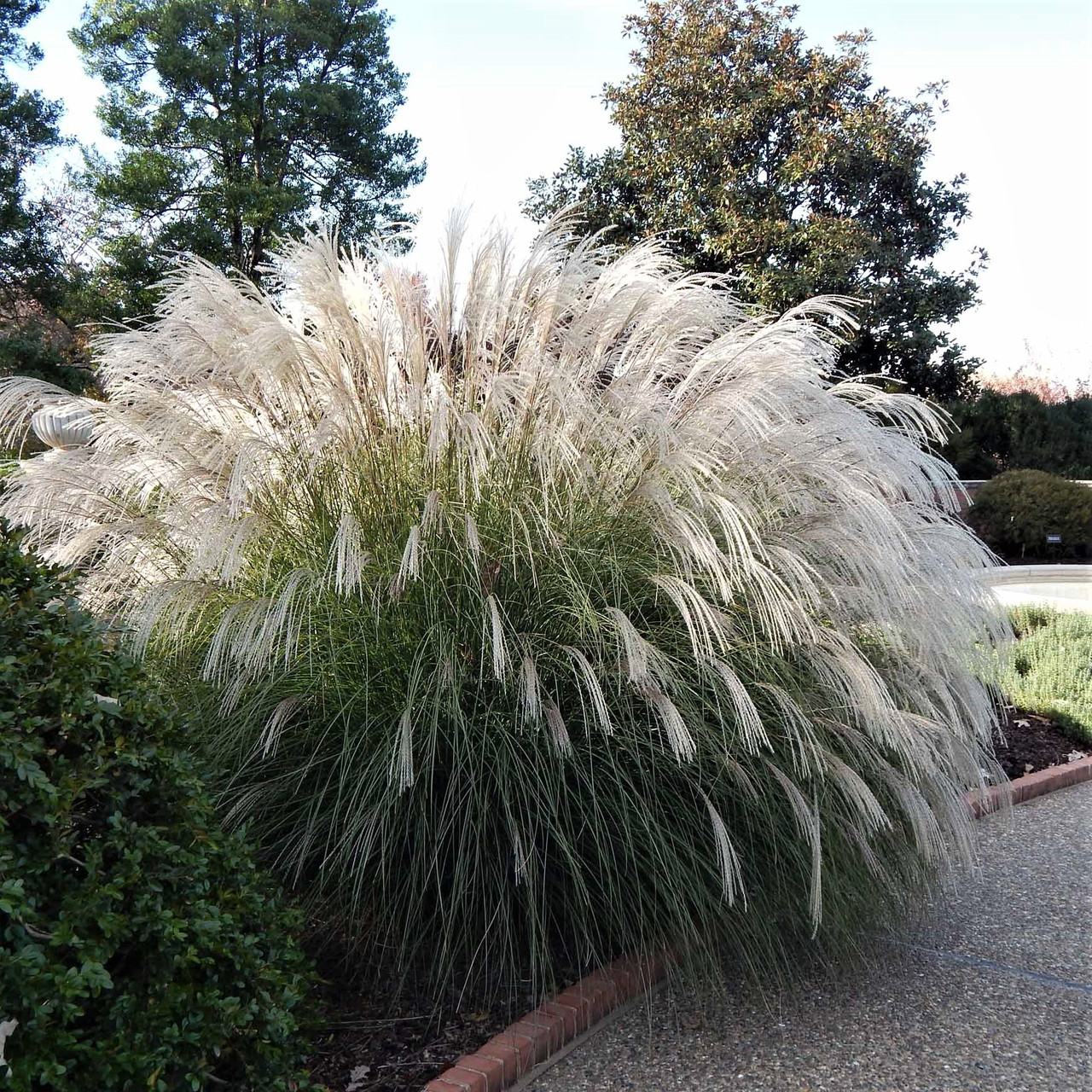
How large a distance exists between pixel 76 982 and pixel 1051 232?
4.55 m

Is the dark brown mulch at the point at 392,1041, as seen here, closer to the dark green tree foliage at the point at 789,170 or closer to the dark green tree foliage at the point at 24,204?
the dark green tree foliage at the point at 789,170

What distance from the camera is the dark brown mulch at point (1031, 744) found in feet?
14.9

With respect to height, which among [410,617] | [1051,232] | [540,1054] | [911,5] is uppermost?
[911,5]

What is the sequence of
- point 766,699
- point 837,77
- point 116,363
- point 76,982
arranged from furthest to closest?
point 837,77 < point 116,363 < point 766,699 < point 76,982

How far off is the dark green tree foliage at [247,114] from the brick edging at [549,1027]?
50.5ft

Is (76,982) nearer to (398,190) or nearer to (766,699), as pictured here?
(766,699)

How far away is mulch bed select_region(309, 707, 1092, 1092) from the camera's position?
2014 millimetres

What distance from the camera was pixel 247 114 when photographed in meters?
16.9

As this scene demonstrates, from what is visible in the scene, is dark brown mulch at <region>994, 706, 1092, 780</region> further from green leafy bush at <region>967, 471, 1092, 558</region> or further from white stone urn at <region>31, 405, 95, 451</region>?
green leafy bush at <region>967, 471, 1092, 558</region>

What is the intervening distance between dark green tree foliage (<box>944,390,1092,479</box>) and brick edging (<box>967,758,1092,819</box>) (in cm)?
1136

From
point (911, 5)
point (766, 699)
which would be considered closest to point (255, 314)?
point (766, 699)

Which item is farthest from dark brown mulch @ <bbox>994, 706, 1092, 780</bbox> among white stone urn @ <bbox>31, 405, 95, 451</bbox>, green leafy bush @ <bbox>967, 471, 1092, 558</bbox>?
green leafy bush @ <bbox>967, 471, 1092, 558</bbox>

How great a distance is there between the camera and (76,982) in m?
1.30

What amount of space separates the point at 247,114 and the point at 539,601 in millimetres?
17292
